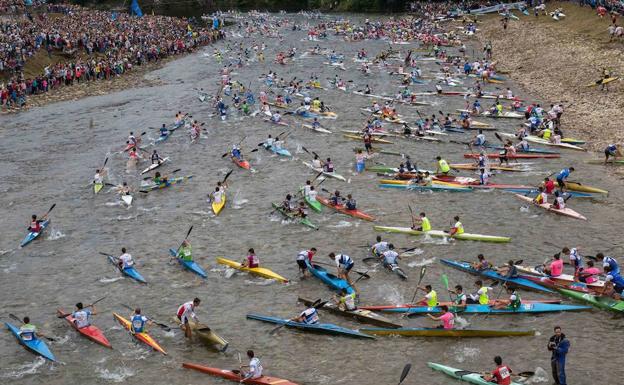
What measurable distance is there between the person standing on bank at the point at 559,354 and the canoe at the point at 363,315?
17.0 feet

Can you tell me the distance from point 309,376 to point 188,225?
1372cm

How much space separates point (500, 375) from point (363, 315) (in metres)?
5.53

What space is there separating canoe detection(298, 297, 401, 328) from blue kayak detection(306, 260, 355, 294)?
3.91 feet

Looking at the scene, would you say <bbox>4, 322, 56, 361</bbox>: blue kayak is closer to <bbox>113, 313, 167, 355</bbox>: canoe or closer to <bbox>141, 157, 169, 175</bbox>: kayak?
<bbox>113, 313, 167, 355</bbox>: canoe

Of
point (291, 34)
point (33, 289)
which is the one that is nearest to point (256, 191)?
point (33, 289)

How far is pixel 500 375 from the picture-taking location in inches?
665

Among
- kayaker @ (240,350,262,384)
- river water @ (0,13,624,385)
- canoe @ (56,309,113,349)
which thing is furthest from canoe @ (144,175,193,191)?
kayaker @ (240,350,262,384)

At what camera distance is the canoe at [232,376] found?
17.9 meters

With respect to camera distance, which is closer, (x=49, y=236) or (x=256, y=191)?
(x=49, y=236)

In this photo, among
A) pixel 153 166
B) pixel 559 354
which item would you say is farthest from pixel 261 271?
pixel 153 166

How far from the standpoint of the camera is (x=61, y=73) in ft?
198

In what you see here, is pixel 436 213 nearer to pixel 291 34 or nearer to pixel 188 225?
pixel 188 225

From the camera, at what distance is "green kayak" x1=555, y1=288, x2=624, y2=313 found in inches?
810

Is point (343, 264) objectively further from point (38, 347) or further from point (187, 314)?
point (38, 347)
